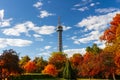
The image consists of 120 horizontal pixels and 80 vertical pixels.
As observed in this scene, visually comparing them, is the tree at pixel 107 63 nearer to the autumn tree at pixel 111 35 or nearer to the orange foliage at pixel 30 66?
the autumn tree at pixel 111 35

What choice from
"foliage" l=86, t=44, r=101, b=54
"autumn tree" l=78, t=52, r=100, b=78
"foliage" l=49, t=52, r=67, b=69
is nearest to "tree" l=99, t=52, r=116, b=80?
"autumn tree" l=78, t=52, r=100, b=78

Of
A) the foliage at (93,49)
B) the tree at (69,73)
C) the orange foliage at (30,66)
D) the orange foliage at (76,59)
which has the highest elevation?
the foliage at (93,49)

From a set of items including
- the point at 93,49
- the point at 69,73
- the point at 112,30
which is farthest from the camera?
the point at 93,49

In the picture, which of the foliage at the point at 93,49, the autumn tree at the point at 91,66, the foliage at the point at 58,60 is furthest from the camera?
the foliage at the point at 93,49

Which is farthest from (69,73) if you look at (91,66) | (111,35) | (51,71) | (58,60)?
(111,35)

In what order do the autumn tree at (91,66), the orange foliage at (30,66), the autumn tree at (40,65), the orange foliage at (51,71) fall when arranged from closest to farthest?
the autumn tree at (91,66) < the orange foliage at (51,71) < the orange foliage at (30,66) < the autumn tree at (40,65)

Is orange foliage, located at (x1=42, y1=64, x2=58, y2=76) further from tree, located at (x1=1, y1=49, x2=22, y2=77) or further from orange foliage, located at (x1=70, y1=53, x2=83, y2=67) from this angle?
tree, located at (x1=1, y1=49, x2=22, y2=77)

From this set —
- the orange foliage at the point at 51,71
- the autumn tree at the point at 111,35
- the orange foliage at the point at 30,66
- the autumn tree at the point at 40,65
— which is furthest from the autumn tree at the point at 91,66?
the autumn tree at the point at 40,65

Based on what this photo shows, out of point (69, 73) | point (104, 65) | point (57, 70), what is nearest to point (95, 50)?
point (57, 70)

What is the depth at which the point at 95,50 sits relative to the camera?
124875 mm

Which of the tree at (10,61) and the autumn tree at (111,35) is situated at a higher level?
the autumn tree at (111,35)

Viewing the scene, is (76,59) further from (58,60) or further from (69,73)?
(69,73)

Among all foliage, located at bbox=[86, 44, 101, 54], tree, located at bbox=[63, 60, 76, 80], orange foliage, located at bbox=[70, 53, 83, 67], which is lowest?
tree, located at bbox=[63, 60, 76, 80]

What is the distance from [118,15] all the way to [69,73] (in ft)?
122
